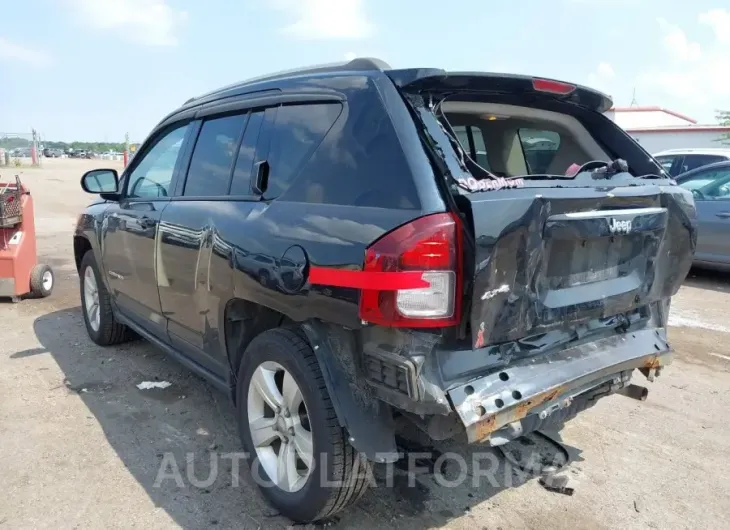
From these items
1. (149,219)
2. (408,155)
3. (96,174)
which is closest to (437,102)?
(408,155)

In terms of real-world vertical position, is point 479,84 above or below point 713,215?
above

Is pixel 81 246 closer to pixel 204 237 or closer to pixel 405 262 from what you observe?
pixel 204 237

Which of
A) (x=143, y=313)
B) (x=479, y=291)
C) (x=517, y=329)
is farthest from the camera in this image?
(x=143, y=313)

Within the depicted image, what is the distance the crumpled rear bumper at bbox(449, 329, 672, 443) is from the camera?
2109 millimetres

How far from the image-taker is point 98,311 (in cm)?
498

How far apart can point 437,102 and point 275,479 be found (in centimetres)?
187

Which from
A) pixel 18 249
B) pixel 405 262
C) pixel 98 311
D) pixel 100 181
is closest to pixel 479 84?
pixel 405 262

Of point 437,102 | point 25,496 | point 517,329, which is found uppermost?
point 437,102

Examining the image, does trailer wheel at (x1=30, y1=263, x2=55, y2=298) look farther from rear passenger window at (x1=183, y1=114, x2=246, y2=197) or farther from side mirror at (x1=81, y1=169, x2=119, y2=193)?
rear passenger window at (x1=183, y1=114, x2=246, y2=197)

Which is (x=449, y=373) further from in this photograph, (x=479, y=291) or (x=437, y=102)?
(x=437, y=102)

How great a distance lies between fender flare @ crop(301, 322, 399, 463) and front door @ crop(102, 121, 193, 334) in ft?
5.81

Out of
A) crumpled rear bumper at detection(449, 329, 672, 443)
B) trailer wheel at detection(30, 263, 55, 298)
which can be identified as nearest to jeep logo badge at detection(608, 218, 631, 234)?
crumpled rear bumper at detection(449, 329, 672, 443)

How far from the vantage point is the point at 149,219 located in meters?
3.72

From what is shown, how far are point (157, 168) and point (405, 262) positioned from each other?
8.77 feet
